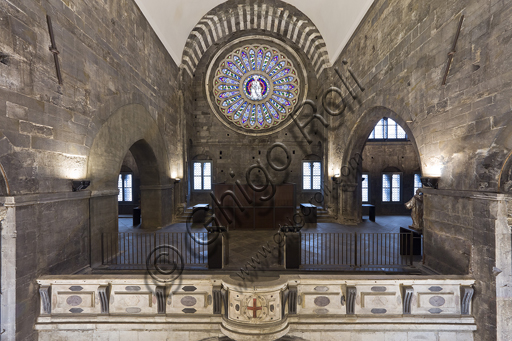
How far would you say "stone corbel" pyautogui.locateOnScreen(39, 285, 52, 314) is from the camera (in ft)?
13.3

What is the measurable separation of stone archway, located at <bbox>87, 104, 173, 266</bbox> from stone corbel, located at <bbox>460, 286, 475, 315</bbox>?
24.7 feet

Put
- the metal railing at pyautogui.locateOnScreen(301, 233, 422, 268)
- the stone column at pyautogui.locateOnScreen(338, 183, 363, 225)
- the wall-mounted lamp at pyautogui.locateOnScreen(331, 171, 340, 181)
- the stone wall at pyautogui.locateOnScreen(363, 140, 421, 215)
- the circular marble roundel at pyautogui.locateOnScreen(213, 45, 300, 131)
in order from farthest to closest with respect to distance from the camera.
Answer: the circular marble roundel at pyautogui.locateOnScreen(213, 45, 300, 131), the stone wall at pyautogui.locateOnScreen(363, 140, 421, 215), the wall-mounted lamp at pyautogui.locateOnScreen(331, 171, 340, 181), the stone column at pyautogui.locateOnScreen(338, 183, 363, 225), the metal railing at pyautogui.locateOnScreen(301, 233, 422, 268)

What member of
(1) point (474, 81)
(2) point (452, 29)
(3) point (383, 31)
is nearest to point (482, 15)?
(2) point (452, 29)

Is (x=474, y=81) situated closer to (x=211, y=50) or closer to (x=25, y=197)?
(x=25, y=197)

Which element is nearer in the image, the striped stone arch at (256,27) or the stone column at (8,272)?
the stone column at (8,272)

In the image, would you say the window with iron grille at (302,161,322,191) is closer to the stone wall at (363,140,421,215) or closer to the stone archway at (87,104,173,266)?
the stone wall at (363,140,421,215)

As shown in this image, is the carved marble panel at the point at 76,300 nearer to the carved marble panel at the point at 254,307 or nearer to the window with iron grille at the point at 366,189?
the carved marble panel at the point at 254,307

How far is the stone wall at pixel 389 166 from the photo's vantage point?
43.6 feet

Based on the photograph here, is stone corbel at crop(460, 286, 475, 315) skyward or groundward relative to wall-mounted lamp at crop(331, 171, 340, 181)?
groundward

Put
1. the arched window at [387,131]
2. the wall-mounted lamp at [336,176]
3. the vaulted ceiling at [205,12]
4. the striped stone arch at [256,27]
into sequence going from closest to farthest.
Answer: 1. the vaulted ceiling at [205,12]
2. the wall-mounted lamp at [336,176]
3. the striped stone arch at [256,27]
4. the arched window at [387,131]

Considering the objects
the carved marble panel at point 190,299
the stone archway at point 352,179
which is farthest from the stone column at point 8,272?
the stone archway at point 352,179

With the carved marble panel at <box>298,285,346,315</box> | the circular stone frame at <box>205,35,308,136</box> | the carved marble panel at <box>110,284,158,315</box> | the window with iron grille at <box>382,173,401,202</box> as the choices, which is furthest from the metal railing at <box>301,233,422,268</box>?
the circular stone frame at <box>205,35,308,136</box>

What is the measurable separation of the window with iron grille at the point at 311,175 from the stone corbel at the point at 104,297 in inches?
445

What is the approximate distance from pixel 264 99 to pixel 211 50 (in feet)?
13.7
